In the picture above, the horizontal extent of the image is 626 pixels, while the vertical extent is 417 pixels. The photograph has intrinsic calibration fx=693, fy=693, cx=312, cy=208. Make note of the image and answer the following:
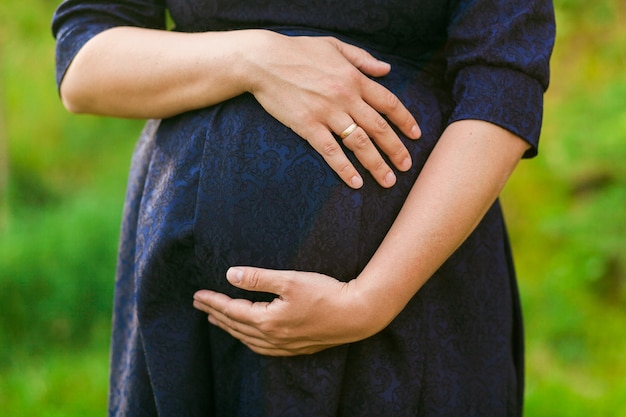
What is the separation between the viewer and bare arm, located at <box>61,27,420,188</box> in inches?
47.7

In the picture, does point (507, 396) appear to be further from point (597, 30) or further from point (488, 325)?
point (597, 30)

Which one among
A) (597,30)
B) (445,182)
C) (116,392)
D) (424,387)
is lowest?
(116,392)

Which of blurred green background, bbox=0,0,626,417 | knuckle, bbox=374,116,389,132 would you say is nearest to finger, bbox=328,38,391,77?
knuckle, bbox=374,116,389,132

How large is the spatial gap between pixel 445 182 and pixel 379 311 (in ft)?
0.82

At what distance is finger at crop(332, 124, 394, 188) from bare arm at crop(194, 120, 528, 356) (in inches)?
2.9

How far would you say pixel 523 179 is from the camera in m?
4.21

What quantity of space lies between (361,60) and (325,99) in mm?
116

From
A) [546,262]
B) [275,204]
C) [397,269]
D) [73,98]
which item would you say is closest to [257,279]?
[275,204]

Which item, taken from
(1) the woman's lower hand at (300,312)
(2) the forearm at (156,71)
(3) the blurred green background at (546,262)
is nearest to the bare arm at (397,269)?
(1) the woman's lower hand at (300,312)

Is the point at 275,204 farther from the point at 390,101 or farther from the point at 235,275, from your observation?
the point at 390,101

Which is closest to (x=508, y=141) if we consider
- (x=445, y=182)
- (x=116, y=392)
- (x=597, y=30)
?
(x=445, y=182)

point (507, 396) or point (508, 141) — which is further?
point (507, 396)

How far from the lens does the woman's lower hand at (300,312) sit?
1167 millimetres

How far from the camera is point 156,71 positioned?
4.24ft
